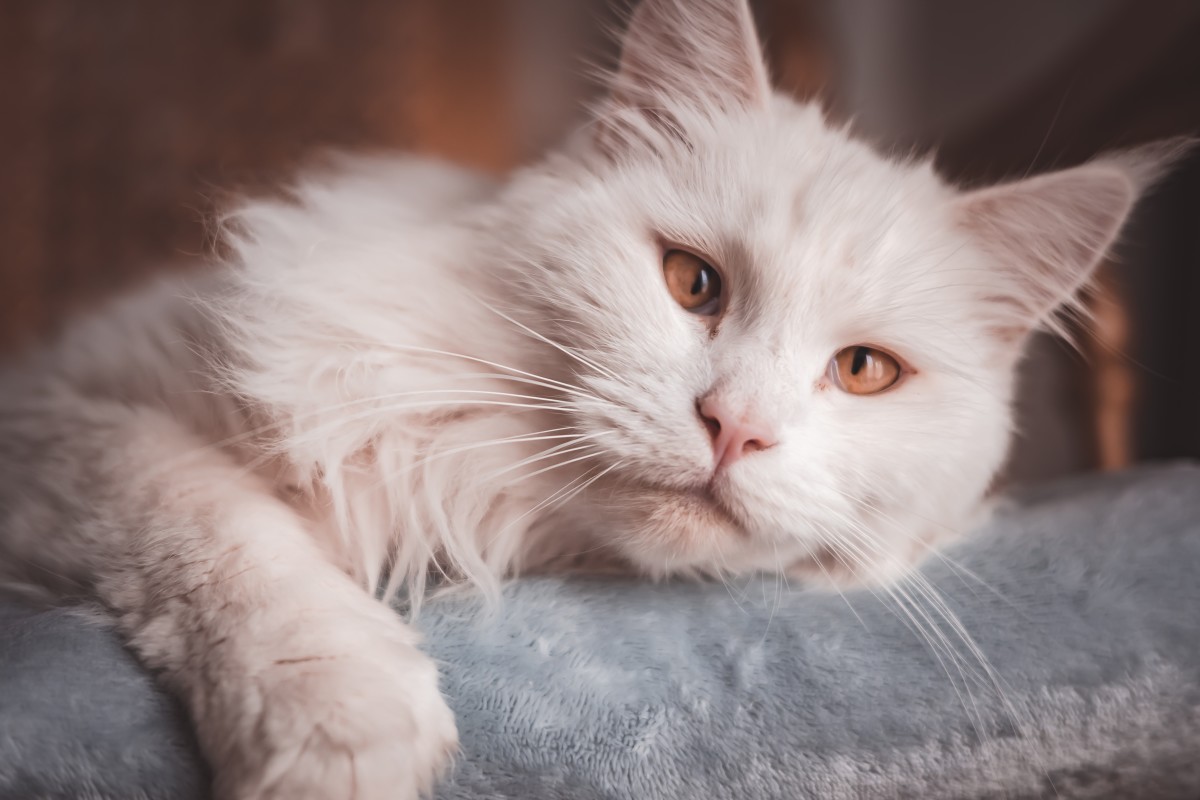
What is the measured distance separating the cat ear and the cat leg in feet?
2.92

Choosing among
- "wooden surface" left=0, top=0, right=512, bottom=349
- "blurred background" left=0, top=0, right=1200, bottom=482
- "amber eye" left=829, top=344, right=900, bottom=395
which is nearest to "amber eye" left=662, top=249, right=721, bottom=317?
"amber eye" left=829, top=344, right=900, bottom=395

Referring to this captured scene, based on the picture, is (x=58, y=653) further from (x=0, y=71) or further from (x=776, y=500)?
(x=0, y=71)

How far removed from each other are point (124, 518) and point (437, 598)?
0.35 metres

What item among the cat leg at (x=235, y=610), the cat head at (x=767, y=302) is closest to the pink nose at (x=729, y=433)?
the cat head at (x=767, y=302)

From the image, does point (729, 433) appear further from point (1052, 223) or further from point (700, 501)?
point (1052, 223)

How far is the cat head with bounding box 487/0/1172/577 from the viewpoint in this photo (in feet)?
2.78

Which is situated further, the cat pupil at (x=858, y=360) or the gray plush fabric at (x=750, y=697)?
the cat pupil at (x=858, y=360)

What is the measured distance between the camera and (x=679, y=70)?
3.65ft

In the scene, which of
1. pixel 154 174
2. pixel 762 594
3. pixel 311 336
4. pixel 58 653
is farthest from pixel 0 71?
pixel 762 594

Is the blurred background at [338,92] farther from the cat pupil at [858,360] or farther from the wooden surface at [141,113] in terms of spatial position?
→ the cat pupil at [858,360]

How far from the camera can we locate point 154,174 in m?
2.66

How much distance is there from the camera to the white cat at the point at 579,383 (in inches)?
32.6

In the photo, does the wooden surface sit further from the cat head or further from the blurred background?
the cat head

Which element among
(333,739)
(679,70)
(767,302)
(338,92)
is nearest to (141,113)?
(338,92)
